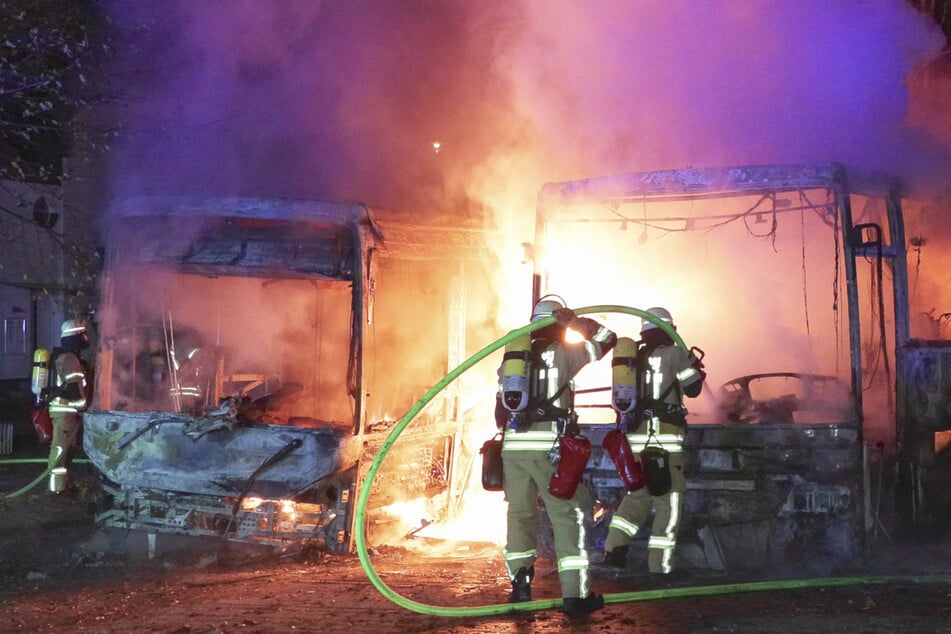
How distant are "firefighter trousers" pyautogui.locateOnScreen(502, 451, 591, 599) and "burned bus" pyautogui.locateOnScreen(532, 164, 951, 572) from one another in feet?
3.47

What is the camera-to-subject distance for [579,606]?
5.10 m

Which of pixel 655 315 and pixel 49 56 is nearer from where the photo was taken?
pixel 655 315

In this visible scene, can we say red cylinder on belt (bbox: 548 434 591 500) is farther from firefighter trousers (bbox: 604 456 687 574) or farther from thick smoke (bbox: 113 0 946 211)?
thick smoke (bbox: 113 0 946 211)

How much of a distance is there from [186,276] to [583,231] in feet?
10.8

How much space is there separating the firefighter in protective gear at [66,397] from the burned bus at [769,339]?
470 centimetres

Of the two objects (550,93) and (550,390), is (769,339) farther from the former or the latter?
(550,93)

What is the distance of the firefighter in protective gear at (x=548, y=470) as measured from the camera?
5.15 metres

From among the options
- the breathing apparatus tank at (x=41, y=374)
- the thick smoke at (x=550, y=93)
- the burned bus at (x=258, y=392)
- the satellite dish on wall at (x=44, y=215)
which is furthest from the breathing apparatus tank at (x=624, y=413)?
the satellite dish on wall at (x=44, y=215)

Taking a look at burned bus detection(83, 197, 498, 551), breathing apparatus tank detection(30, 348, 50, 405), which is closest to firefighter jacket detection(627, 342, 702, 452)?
burned bus detection(83, 197, 498, 551)

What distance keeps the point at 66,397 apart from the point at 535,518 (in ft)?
18.6

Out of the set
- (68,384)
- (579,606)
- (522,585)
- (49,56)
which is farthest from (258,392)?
(49,56)

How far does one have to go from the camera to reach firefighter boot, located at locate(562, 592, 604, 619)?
16.7ft

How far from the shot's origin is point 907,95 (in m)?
10.9

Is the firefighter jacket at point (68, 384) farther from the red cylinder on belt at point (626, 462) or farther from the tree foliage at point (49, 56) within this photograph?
the red cylinder on belt at point (626, 462)
